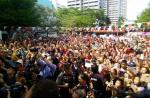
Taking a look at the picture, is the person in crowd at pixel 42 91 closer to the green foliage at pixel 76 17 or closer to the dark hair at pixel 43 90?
the dark hair at pixel 43 90

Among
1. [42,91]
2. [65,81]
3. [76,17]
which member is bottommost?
[76,17]

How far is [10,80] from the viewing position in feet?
28.1

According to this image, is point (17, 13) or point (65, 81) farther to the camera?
point (17, 13)

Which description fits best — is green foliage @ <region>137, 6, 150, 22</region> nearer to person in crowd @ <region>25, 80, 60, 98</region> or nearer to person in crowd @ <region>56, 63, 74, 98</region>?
person in crowd @ <region>56, 63, 74, 98</region>

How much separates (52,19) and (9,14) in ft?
200

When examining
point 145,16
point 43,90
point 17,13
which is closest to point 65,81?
point 43,90

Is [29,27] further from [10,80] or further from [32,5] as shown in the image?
[10,80]

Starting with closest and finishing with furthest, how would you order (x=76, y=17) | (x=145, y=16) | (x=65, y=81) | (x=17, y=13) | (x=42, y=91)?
(x=42, y=91) < (x=65, y=81) < (x=17, y=13) < (x=145, y=16) < (x=76, y=17)

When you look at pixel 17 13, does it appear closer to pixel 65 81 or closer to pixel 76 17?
pixel 65 81

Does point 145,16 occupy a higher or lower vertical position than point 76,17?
higher

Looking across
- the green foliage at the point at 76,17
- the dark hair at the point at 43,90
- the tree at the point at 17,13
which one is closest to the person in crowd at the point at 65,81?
the dark hair at the point at 43,90

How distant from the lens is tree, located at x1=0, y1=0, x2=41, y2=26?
57.6 meters

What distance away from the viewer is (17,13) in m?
59.6

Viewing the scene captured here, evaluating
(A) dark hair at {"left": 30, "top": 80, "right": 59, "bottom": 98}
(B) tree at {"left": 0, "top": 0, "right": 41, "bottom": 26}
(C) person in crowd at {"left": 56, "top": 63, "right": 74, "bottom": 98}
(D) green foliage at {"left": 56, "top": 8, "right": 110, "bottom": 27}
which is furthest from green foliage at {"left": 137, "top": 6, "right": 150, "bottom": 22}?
(A) dark hair at {"left": 30, "top": 80, "right": 59, "bottom": 98}
